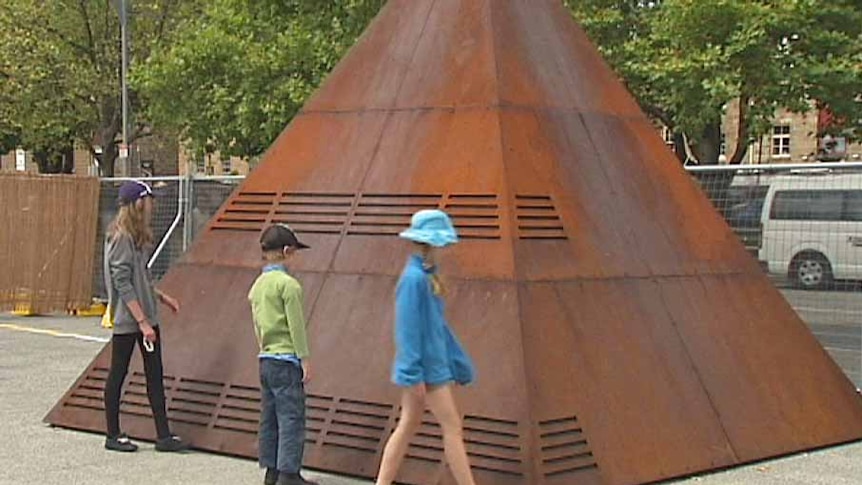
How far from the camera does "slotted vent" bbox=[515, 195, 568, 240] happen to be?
7.77 m

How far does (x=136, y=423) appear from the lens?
8.39 meters

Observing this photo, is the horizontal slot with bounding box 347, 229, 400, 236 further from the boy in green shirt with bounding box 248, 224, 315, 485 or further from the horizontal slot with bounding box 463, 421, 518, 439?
the horizontal slot with bounding box 463, 421, 518, 439

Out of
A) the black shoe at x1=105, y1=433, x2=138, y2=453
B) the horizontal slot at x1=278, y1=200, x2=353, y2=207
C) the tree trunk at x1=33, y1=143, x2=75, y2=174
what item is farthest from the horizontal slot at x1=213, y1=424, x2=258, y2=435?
the tree trunk at x1=33, y1=143, x2=75, y2=174

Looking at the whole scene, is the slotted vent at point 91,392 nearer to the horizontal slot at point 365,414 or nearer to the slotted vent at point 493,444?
the horizontal slot at point 365,414

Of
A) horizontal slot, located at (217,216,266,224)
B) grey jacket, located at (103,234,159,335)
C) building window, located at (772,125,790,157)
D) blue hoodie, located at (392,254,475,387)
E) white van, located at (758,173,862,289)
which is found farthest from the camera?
building window, located at (772,125,790,157)

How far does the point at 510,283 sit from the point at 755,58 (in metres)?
10.2

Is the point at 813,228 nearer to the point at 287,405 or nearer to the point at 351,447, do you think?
the point at 351,447

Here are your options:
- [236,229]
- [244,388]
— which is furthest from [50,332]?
[244,388]

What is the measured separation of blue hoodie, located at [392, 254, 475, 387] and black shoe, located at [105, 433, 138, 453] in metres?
2.58

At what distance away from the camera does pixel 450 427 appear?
20.5 feet

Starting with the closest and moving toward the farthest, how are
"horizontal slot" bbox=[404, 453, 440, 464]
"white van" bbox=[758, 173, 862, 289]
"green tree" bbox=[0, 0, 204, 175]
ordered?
"horizontal slot" bbox=[404, 453, 440, 464] < "white van" bbox=[758, 173, 862, 289] < "green tree" bbox=[0, 0, 204, 175]

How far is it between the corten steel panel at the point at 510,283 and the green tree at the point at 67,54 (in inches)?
904

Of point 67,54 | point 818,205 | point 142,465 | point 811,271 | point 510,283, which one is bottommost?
point 142,465

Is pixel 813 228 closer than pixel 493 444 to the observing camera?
No
